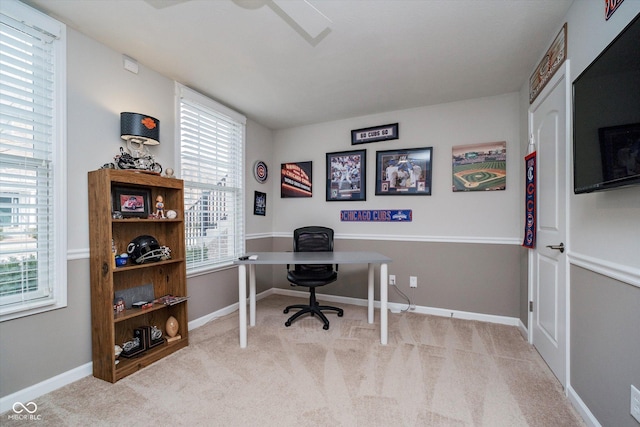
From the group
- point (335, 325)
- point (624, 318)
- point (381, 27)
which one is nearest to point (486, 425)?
point (624, 318)

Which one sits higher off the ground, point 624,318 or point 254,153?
point 254,153

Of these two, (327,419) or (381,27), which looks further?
(381,27)

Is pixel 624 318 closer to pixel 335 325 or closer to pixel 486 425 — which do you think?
pixel 486 425

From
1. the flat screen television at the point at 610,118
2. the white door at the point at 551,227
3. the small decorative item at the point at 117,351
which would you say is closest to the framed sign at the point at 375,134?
the white door at the point at 551,227

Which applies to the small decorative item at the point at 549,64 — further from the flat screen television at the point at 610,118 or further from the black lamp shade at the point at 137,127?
the black lamp shade at the point at 137,127

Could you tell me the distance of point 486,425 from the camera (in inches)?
57.2

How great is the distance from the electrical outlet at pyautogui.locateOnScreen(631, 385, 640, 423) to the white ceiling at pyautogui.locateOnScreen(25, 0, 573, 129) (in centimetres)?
216

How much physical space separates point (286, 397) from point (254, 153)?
298cm

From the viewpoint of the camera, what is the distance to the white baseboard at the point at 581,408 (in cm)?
141

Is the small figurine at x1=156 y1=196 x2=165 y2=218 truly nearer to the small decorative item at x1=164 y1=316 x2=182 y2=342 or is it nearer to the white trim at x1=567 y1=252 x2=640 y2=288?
the small decorative item at x1=164 y1=316 x2=182 y2=342

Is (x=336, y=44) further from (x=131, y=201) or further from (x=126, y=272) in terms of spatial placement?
(x=126, y=272)

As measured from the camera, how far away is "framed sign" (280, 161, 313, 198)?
385 centimetres

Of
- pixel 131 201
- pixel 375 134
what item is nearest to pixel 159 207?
pixel 131 201

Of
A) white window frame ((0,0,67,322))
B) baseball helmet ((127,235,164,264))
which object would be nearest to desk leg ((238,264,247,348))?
baseball helmet ((127,235,164,264))
